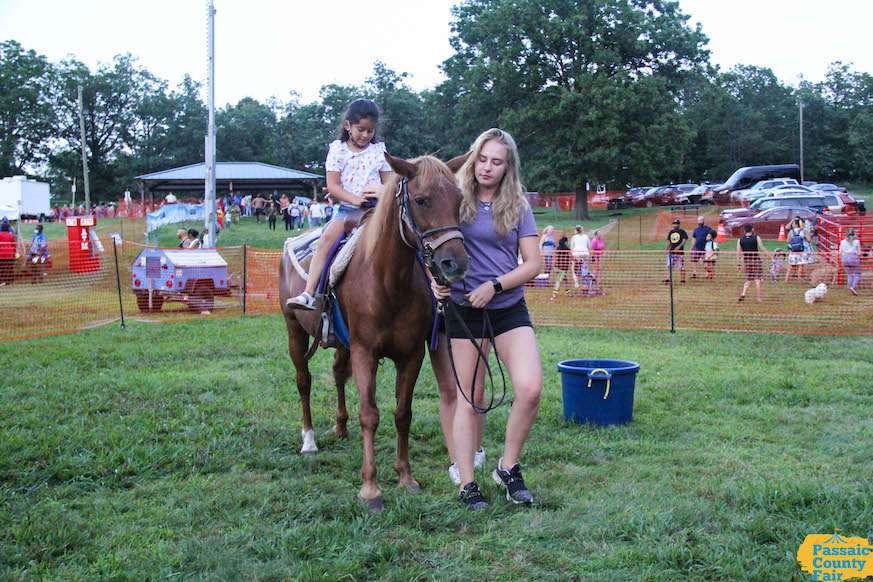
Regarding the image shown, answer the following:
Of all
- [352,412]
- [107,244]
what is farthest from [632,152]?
[352,412]

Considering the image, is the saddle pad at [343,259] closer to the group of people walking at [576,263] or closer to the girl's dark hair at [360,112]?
the girl's dark hair at [360,112]

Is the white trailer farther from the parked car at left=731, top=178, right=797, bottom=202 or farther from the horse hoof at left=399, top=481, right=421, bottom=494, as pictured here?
the parked car at left=731, top=178, right=797, bottom=202

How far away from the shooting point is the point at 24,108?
6050cm

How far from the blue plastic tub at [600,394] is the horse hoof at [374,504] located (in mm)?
2268

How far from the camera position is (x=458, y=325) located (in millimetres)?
4078

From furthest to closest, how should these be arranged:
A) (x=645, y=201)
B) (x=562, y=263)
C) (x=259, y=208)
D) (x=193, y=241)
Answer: (x=645, y=201) → (x=259, y=208) → (x=562, y=263) → (x=193, y=241)

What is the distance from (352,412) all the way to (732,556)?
12.4 feet

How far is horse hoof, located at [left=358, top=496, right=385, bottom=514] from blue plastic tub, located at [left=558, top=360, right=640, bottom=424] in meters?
2.27

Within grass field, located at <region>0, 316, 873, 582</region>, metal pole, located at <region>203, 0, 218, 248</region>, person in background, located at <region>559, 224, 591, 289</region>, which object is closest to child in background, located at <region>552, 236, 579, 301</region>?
person in background, located at <region>559, 224, 591, 289</region>

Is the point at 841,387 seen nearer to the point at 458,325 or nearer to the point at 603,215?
the point at 458,325

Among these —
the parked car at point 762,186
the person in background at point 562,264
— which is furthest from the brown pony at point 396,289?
the parked car at point 762,186

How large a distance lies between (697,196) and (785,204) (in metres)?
13.9

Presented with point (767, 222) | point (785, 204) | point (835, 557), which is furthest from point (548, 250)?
point (785, 204)

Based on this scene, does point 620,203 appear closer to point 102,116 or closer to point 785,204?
point 785,204
